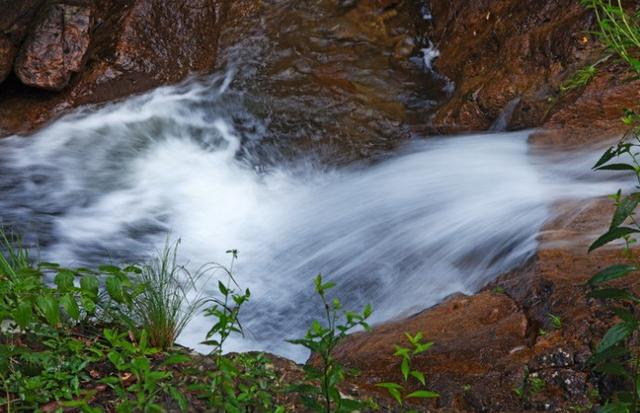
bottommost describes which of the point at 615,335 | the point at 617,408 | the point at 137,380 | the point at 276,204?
the point at 276,204

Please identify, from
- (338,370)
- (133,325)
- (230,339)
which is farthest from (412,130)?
(338,370)

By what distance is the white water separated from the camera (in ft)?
14.5

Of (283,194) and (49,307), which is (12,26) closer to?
(283,194)

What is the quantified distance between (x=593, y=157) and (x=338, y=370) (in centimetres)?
324

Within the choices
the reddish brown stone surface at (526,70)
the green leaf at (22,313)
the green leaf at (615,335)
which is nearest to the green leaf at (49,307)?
the green leaf at (22,313)

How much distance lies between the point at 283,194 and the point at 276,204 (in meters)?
0.16

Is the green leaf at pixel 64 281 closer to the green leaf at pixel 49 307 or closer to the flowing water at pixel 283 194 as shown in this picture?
the green leaf at pixel 49 307

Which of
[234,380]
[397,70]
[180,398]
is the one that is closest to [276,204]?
[397,70]

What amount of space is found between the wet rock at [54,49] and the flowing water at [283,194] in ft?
1.21

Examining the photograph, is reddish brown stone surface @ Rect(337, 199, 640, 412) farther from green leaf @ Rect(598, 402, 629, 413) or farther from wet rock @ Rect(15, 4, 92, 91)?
wet rock @ Rect(15, 4, 92, 91)

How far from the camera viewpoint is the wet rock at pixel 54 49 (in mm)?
6406

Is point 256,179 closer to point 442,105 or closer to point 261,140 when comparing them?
point 261,140

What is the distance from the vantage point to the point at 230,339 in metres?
4.27

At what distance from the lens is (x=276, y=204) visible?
19.0ft
